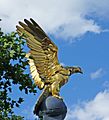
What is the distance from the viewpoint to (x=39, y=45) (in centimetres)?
1125

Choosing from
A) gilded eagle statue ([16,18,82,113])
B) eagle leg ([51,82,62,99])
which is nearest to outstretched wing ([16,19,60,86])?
gilded eagle statue ([16,18,82,113])

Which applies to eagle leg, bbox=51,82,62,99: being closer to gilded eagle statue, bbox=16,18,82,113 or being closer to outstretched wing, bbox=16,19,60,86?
gilded eagle statue, bbox=16,18,82,113

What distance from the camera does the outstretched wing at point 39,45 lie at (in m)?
11.1

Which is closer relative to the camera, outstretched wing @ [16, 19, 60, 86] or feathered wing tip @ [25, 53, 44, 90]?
feathered wing tip @ [25, 53, 44, 90]

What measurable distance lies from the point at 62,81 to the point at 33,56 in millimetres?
862

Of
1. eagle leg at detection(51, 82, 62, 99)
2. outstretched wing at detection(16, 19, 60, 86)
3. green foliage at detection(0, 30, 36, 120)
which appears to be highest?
green foliage at detection(0, 30, 36, 120)

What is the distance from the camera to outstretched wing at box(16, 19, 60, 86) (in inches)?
435

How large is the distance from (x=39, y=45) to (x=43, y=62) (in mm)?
440

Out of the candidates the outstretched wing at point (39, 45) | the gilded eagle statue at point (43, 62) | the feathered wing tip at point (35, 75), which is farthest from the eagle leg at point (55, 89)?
the outstretched wing at point (39, 45)

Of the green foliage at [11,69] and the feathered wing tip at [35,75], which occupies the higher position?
the green foliage at [11,69]

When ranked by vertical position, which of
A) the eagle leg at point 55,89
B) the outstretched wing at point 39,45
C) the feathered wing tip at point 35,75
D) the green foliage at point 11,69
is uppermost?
the green foliage at point 11,69

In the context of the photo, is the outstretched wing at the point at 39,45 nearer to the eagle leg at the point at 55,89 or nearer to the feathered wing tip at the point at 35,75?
the feathered wing tip at the point at 35,75

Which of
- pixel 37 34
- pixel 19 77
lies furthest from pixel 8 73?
pixel 37 34

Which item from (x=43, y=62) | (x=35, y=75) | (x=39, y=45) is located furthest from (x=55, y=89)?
(x=39, y=45)
